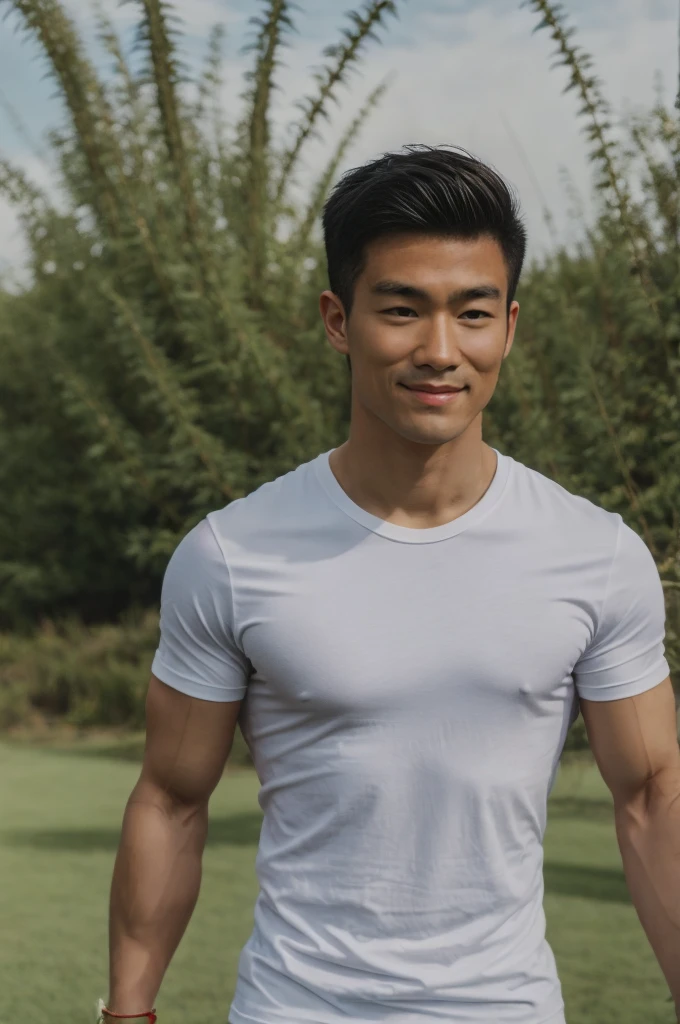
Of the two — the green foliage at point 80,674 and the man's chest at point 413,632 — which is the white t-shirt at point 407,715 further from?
the green foliage at point 80,674

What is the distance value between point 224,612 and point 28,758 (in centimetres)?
590

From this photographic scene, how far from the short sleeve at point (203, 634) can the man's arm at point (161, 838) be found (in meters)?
0.03

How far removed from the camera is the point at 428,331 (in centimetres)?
192

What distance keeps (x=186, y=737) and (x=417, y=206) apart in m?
0.84

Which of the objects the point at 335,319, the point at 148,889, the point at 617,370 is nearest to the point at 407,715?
the point at 148,889

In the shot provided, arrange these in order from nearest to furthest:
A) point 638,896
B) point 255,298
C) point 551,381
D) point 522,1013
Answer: point 522,1013
point 638,896
point 551,381
point 255,298

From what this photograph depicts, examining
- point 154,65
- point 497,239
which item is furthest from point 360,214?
point 154,65

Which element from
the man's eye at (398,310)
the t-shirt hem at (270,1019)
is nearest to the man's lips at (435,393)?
the man's eye at (398,310)

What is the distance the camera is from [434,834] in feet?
6.24

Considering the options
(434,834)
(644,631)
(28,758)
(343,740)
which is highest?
(644,631)

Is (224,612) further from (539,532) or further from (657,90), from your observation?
(657,90)

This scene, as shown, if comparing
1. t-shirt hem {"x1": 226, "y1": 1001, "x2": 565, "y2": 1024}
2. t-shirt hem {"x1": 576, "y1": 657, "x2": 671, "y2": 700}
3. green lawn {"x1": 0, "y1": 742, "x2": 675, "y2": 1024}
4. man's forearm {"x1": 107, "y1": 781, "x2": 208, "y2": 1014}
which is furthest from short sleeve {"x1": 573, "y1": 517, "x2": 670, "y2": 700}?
green lawn {"x1": 0, "y1": 742, "x2": 675, "y2": 1024}

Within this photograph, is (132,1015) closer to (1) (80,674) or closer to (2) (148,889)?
(2) (148,889)

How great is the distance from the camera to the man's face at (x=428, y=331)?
1.92m
